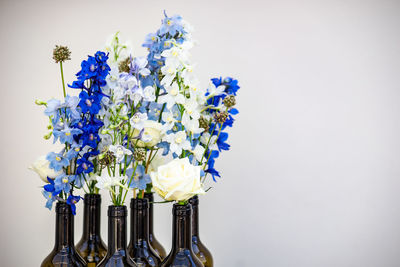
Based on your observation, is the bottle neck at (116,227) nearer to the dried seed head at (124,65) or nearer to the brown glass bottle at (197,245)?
the brown glass bottle at (197,245)

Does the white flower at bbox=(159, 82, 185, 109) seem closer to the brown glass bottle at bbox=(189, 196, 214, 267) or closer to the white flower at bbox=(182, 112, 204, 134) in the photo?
the white flower at bbox=(182, 112, 204, 134)

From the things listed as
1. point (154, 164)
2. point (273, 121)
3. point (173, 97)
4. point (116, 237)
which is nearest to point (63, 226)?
point (116, 237)

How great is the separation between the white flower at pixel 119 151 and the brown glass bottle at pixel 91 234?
0.64 feet

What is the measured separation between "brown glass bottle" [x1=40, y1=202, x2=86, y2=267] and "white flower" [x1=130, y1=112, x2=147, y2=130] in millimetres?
233

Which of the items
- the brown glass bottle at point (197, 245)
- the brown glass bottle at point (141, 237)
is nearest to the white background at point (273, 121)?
the brown glass bottle at point (197, 245)

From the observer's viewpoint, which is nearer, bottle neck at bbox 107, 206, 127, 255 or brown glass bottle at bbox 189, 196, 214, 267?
bottle neck at bbox 107, 206, 127, 255

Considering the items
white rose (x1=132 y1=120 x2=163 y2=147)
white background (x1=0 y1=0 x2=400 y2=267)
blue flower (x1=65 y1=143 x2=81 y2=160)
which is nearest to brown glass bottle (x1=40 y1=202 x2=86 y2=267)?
blue flower (x1=65 y1=143 x2=81 y2=160)

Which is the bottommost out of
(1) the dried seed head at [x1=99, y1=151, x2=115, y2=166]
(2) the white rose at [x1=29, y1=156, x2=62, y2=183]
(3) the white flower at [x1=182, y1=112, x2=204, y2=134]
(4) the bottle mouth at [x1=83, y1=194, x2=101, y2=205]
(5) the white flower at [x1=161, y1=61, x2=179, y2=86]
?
(4) the bottle mouth at [x1=83, y1=194, x2=101, y2=205]

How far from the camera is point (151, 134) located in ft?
3.06

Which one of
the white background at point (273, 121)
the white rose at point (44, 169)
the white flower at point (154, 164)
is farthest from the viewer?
the white background at point (273, 121)

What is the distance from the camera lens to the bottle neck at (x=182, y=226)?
0.88 meters

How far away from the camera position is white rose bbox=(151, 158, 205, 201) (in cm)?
84

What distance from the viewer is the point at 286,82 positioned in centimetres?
138

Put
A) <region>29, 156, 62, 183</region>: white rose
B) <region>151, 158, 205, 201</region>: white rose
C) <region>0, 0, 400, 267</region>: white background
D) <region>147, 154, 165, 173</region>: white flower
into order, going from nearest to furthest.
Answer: <region>151, 158, 205, 201</region>: white rose
<region>29, 156, 62, 183</region>: white rose
<region>147, 154, 165, 173</region>: white flower
<region>0, 0, 400, 267</region>: white background
